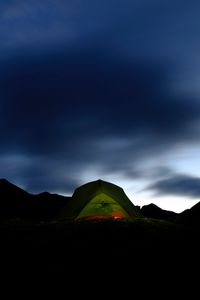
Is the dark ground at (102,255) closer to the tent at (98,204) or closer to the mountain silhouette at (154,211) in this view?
the tent at (98,204)

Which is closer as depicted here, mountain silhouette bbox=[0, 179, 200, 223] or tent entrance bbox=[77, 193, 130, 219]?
tent entrance bbox=[77, 193, 130, 219]

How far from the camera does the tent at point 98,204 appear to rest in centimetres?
1972

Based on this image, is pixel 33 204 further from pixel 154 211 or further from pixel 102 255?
pixel 102 255

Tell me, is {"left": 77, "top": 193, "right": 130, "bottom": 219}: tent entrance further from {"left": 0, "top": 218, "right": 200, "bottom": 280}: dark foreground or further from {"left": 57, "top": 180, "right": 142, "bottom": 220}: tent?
{"left": 0, "top": 218, "right": 200, "bottom": 280}: dark foreground

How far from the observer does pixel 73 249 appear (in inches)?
366

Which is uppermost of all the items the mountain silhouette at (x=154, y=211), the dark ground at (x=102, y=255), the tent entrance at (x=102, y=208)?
the mountain silhouette at (x=154, y=211)

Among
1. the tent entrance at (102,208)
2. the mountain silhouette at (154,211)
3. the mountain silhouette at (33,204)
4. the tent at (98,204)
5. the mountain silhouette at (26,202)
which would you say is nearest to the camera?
the tent entrance at (102,208)

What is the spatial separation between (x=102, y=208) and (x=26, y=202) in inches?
1378

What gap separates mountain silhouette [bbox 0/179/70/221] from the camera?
46625 mm

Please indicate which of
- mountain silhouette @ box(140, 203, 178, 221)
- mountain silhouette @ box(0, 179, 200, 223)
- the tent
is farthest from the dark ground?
mountain silhouette @ box(140, 203, 178, 221)

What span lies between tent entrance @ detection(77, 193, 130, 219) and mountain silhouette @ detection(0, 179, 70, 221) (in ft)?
84.2

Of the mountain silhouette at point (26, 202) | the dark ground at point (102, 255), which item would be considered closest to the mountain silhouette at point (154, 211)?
the mountain silhouette at point (26, 202)

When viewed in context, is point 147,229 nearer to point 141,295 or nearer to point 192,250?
point 192,250

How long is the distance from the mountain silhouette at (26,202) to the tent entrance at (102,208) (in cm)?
2566
